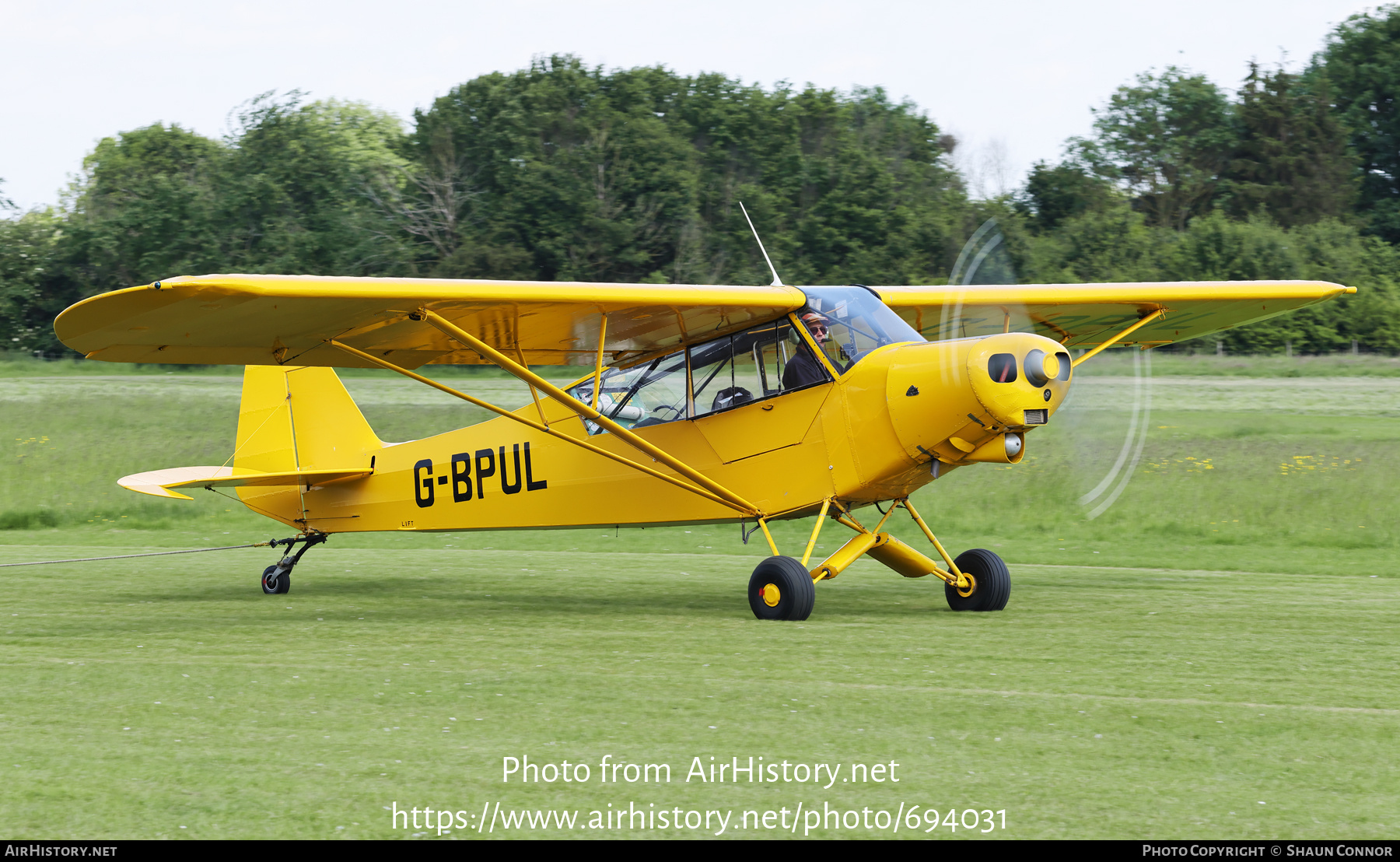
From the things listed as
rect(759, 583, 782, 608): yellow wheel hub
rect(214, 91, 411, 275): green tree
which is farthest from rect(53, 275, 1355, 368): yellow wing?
rect(214, 91, 411, 275): green tree

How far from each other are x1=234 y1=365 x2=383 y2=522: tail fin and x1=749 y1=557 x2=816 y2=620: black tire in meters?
5.18

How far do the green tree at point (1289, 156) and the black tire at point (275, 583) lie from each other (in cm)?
5616

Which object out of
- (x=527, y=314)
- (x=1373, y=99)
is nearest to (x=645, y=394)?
(x=527, y=314)

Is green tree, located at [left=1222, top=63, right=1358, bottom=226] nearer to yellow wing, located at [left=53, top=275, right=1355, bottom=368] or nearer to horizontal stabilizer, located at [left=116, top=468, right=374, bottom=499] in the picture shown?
yellow wing, located at [left=53, top=275, right=1355, bottom=368]

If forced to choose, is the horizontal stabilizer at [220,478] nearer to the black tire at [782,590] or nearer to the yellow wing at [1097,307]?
the black tire at [782,590]

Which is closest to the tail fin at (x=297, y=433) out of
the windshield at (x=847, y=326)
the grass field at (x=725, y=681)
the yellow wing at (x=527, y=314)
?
the grass field at (x=725, y=681)

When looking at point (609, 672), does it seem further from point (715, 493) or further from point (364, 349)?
point (364, 349)

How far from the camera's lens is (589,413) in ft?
33.0

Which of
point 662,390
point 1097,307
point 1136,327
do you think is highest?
point 1097,307

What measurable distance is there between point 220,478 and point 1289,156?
6142cm

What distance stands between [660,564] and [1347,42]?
226ft

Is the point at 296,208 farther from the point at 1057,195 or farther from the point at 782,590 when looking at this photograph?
the point at 782,590

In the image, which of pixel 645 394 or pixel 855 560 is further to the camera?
pixel 645 394

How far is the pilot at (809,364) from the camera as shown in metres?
10.1
